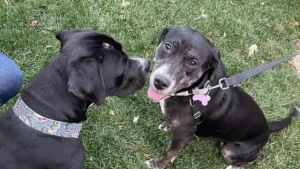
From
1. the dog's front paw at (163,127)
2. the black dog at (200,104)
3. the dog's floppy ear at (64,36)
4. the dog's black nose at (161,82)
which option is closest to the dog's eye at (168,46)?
the black dog at (200,104)

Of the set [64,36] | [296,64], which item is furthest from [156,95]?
[296,64]

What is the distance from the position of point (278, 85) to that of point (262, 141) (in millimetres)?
1788

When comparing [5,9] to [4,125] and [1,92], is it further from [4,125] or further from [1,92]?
[4,125]

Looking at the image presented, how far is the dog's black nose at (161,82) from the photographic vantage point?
12.1ft

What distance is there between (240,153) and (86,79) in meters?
2.50

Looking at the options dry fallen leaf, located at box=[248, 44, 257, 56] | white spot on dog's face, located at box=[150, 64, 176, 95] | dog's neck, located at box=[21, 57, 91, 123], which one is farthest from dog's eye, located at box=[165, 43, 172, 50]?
dry fallen leaf, located at box=[248, 44, 257, 56]

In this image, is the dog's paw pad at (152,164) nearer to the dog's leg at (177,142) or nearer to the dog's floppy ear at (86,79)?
the dog's leg at (177,142)

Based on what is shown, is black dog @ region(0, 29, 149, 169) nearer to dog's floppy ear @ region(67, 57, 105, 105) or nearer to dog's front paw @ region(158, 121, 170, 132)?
dog's floppy ear @ region(67, 57, 105, 105)

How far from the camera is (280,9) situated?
24.0 feet

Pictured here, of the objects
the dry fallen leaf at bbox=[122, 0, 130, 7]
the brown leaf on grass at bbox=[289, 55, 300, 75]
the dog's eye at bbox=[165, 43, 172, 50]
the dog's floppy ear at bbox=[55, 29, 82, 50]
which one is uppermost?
the dog's floppy ear at bbox=[55, 29, 82, 50]

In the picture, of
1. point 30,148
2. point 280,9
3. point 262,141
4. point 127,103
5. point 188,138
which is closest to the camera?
point 30,148

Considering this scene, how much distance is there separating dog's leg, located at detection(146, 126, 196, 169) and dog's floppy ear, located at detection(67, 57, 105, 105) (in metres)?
1.45

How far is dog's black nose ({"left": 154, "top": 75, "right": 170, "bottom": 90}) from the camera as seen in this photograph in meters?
3.68

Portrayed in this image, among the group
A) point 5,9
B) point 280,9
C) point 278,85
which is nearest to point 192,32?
point 278,85
